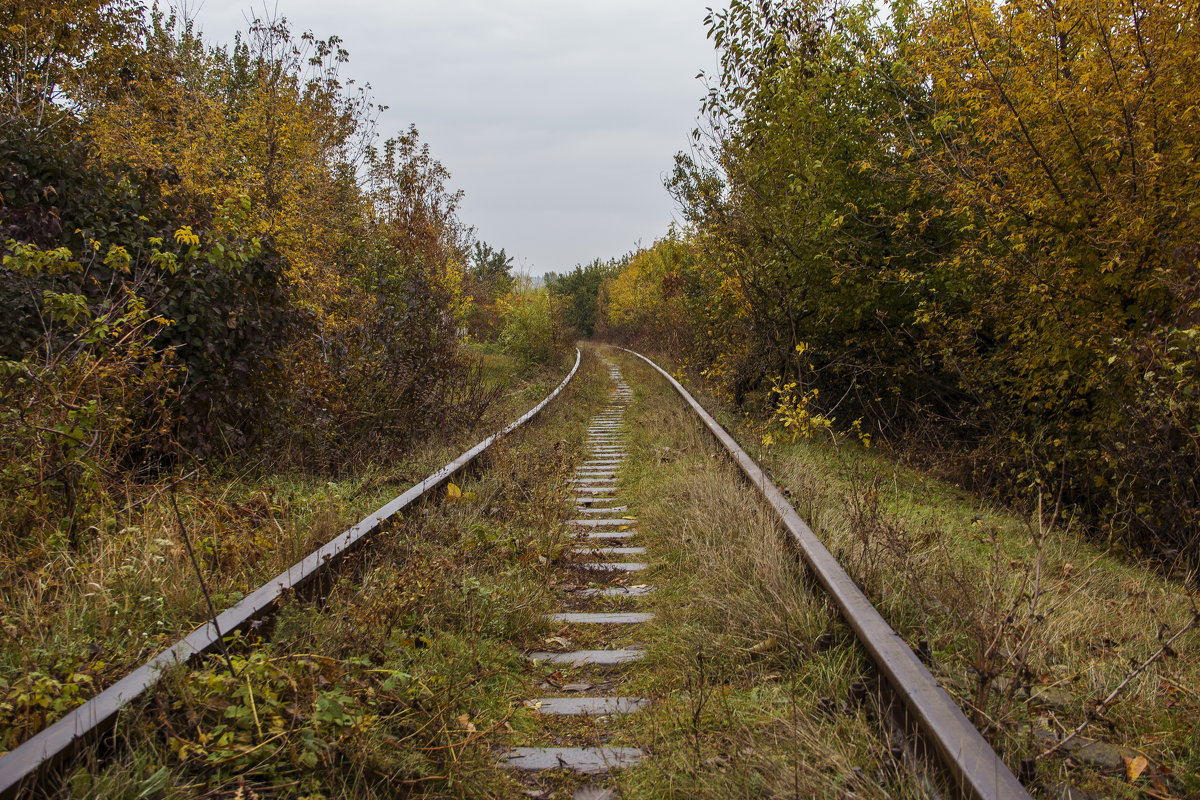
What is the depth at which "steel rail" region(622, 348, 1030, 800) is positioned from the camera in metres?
1.74

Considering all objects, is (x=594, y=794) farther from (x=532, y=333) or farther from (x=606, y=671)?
(x=532, y=333)

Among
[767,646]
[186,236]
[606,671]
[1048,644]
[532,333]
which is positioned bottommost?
[606,671]

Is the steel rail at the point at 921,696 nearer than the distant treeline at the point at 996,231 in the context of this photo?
Yes

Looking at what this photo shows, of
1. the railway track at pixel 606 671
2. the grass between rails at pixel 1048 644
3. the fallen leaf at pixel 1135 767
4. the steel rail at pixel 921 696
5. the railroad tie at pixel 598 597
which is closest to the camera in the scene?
the steel rail at pixel 921 696

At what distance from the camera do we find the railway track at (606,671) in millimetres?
1856

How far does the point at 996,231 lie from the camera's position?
657 centimetres

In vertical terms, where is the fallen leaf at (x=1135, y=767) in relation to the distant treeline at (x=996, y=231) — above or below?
below

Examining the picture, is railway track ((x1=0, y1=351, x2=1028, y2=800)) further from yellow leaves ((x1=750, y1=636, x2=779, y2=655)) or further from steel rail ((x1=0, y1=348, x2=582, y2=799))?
Answer: yellow leaves ((x1=750, y1=636, x2=779, y2=655))

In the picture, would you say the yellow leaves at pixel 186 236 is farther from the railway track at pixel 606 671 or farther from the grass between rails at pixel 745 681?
the grass between rails at pixel 745 681

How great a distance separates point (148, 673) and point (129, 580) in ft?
3.73

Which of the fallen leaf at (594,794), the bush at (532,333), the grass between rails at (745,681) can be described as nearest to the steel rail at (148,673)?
the fallen leaf at (594,794)

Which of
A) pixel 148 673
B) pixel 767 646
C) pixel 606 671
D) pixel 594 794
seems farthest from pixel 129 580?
pixel 767 646

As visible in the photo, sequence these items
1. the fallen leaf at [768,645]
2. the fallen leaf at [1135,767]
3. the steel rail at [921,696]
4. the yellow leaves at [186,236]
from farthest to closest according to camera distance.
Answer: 1. the yellow leaves at [186,236]
2. the fallen leaf at [768,645]
3. the fallen leaf at [1135,767]
4. the steel rail at [921,696]

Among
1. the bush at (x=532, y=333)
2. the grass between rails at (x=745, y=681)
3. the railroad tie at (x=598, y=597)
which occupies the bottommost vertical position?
the railroad tie at (x=598, y=597)
